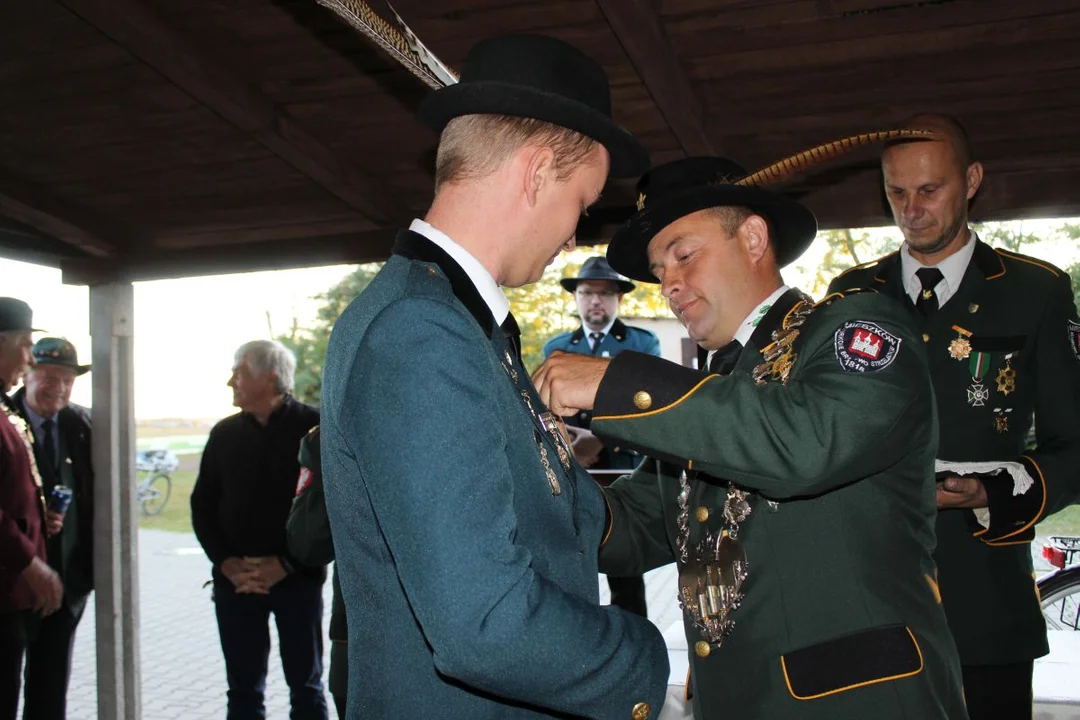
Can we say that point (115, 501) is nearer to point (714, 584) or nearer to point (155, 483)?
point (714, 584)

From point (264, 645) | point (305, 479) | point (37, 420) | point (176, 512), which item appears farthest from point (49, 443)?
point (176, 512)

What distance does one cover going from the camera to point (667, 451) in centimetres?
174

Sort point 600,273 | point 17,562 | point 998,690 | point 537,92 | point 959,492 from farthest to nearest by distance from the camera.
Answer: point 600,273 → point 17,562 → point 998,690 → point 959,492 → point 537,92

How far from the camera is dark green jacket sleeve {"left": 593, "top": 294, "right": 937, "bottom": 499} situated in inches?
66.1

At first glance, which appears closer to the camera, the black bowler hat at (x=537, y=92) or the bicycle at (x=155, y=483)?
the black bowler hat at (x=537, y=92)

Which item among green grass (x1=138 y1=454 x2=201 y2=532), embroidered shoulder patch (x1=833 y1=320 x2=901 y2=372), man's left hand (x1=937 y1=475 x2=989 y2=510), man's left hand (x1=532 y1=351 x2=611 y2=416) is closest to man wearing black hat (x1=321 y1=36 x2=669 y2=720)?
man's left hand (x1=532 y1=351 x2=611 y2=416)

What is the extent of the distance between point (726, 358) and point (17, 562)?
3.58 m

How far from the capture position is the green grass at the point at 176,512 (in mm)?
18781

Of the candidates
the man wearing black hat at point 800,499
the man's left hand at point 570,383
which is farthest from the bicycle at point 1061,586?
the man's left hand at point 570,383

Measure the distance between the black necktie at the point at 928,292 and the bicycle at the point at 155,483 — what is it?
17260 mm

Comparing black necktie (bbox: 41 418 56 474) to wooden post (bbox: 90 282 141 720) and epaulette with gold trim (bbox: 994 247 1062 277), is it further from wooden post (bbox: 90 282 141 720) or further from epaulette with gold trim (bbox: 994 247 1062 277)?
epaulette with gold trim (bbox: 994 247 1062 277)

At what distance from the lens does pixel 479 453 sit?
1292 mm

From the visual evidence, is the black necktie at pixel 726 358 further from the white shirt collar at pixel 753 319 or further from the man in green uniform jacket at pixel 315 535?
the man in green uniform jacket at pixel 315 535

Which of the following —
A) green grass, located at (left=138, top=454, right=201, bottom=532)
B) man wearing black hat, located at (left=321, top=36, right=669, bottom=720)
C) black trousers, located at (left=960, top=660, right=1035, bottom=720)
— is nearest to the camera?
man wearing black hat, located at (left=321, top=36, right=669, bottom=720)
